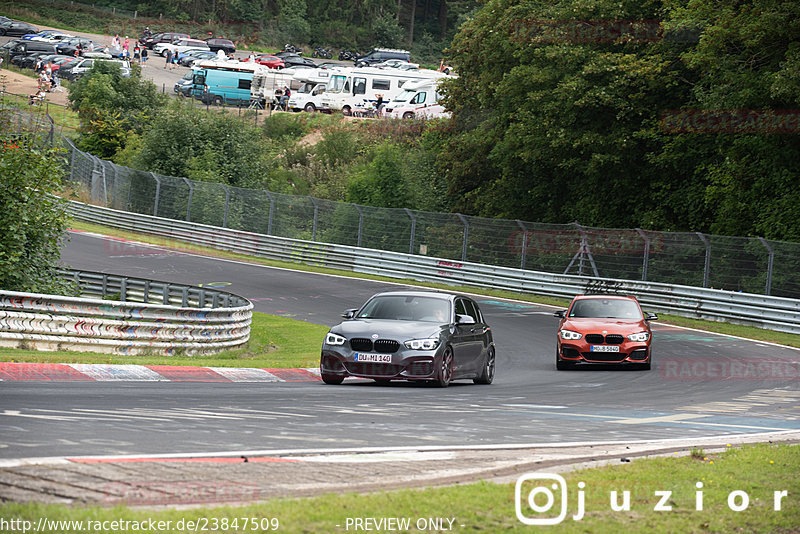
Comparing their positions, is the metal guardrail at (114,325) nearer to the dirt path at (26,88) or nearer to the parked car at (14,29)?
the dirt path at (26,88)

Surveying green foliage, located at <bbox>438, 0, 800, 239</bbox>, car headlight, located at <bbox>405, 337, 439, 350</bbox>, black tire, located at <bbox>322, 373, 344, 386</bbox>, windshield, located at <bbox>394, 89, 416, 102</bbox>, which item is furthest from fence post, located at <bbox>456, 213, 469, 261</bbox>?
windshield, located at <bbox>394, 89, 416, 102</bbox>

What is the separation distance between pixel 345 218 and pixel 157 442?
32181 millimetres

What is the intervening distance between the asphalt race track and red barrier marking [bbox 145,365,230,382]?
28.3 inches

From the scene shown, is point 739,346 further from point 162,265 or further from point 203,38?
point 203,38

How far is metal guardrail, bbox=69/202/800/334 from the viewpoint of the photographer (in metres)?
28.6

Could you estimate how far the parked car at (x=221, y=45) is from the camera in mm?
96062

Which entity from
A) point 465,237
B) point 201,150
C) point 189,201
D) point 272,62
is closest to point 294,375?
point 465,237

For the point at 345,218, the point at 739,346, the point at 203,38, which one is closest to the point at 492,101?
the point at 345,218

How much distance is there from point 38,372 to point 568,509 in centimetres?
877

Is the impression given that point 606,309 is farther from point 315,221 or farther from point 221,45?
point 221,45

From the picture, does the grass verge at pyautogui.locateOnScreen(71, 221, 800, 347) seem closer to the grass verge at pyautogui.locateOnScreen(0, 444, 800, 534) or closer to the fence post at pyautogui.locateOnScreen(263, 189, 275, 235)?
the fence post at pyautogui.locateOnScreen(263, 189, 275, 235)

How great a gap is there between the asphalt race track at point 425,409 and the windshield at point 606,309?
3.86ft

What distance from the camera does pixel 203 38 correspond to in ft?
344

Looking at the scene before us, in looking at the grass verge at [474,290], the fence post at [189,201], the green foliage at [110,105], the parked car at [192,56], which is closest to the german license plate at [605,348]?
the grass verge at [474,290]
